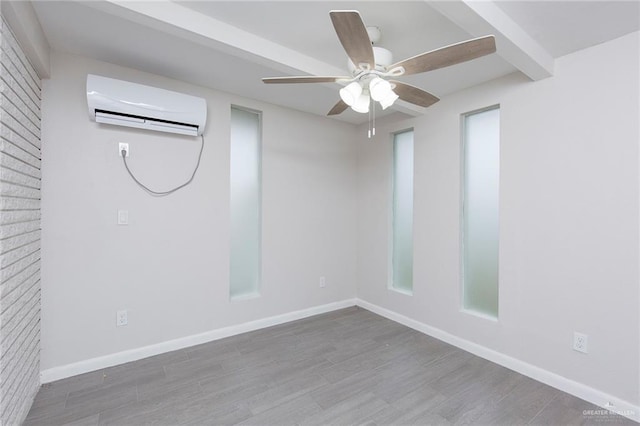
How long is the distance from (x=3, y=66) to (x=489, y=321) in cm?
363

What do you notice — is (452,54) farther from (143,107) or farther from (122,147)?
(122,147)

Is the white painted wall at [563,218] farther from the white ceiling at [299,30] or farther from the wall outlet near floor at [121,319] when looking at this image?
the wall outlet near floor at [121,319]

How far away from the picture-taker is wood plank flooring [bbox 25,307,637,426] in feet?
6.28

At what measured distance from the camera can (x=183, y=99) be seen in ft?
8.39

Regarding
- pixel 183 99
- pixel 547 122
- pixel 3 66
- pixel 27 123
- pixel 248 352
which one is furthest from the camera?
pixel 248 352

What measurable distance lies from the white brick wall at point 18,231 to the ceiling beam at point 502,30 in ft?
7.28

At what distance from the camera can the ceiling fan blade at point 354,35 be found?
1214mm

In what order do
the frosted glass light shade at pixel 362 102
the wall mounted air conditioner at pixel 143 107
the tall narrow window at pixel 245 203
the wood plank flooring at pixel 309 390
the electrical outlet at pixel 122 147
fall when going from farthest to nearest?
the tall narrow window at pixel 245 203
the electrical outlet at pixel 122 147
the wall mounted air conditioner at pixel 143 107
the wood plank flooring at pixel 309 390
the frosted glass light shade at pixel 362 102

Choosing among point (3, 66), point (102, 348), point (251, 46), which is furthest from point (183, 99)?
point (102, 348)

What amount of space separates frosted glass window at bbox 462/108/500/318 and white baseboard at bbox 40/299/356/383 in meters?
1.74

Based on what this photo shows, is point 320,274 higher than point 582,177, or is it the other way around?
point 582,177

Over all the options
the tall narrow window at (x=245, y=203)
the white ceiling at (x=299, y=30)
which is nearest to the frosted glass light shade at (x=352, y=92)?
the white ceiling at (x=299, y=30)

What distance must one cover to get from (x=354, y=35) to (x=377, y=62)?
0.52 meters

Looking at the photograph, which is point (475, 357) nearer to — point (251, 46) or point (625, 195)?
point (625, 195)
